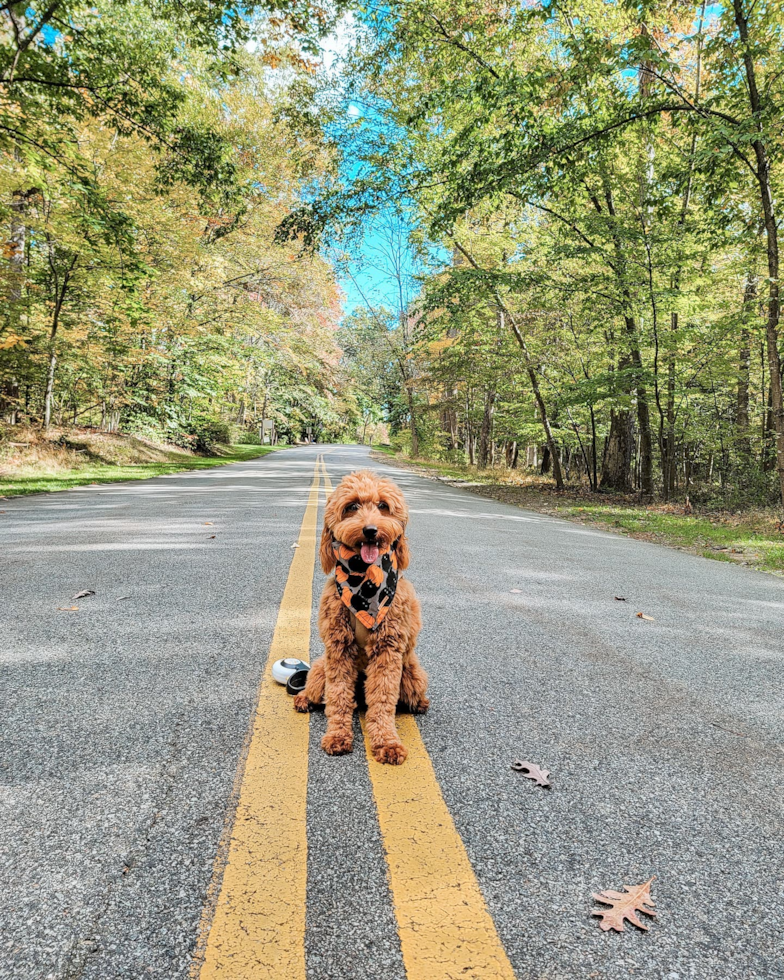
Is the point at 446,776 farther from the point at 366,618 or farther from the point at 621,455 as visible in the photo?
the point at 621,455

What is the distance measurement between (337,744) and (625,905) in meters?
1.04

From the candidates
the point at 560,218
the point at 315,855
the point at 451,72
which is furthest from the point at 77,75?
the point at 315,855

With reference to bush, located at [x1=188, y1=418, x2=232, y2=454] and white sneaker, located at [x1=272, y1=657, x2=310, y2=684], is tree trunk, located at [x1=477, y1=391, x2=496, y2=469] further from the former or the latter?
white sneaker, located at [x1=272, y1=657, x2=310, y2=684]

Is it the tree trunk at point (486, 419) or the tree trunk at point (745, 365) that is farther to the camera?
the tree trunk at point (486, 419)

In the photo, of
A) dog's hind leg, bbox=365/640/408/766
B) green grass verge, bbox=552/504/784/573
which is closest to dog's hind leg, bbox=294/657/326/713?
dog's hind leg, bbox=365/640/408/766

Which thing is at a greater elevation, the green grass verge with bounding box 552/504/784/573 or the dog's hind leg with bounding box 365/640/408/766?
the dog's hind leg with bounding box 365/640/408/766

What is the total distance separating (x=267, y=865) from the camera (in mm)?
1444

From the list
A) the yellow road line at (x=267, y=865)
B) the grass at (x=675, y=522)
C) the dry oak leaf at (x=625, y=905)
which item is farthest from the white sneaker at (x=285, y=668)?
the grass at (x=675, y=522)

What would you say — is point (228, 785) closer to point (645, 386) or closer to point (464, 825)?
point (464, 825)

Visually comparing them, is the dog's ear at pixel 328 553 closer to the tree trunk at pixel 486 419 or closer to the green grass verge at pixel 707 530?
the green grass verge at pixel 707 530

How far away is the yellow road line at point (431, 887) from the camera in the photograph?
1.20 metres

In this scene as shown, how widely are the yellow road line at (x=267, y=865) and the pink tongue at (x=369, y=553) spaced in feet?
2.49

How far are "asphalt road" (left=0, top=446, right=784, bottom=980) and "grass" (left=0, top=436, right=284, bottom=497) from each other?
28.1ft

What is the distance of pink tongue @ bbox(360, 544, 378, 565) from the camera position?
2090 millimetres
